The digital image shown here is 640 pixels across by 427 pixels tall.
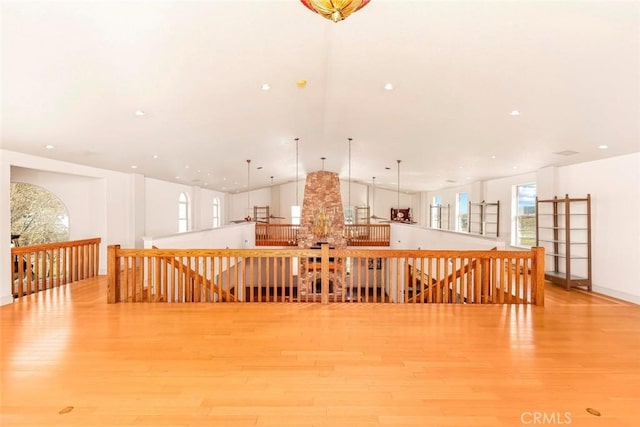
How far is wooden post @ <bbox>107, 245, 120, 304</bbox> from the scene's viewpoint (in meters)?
4.15

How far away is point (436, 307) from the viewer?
4.05m

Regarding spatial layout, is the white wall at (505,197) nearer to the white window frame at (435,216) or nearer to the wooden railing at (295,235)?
the wooden railing at (295,235)

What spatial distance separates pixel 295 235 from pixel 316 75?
28.7ft

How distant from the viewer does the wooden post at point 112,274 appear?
4148 mm

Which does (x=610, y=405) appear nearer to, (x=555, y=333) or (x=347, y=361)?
(x=555, y=333)

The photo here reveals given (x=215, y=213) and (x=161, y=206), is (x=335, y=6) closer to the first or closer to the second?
(x=161, y=206)

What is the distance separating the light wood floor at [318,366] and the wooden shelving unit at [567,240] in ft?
8.78

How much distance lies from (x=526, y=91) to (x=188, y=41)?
373 centimetres

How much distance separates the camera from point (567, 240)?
641cm

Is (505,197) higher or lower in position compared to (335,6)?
lower

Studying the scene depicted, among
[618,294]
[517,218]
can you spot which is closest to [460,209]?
[517,218]

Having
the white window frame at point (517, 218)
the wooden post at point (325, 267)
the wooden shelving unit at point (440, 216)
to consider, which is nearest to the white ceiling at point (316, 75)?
the wooden post at point (325, 267)

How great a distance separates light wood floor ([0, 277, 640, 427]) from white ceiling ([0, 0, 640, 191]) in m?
2.54

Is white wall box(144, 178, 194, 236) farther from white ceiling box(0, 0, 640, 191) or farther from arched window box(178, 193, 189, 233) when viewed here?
white ceiling box(0, 0, 640, 191)
